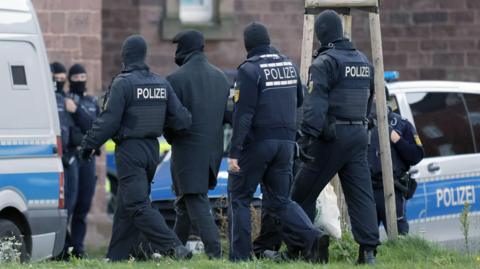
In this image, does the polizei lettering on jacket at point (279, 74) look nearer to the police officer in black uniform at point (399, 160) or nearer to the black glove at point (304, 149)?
the black glove at point (304, 149)

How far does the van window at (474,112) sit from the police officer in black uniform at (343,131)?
3521mm

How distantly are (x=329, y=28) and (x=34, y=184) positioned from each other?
3083 mm

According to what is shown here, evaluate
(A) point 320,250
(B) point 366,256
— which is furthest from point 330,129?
(B) point 366,256

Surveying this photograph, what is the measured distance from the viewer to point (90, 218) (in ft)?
66.7

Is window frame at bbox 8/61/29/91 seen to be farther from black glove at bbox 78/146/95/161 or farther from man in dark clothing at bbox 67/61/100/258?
man in dark clothing at bbox 67/61/100/258

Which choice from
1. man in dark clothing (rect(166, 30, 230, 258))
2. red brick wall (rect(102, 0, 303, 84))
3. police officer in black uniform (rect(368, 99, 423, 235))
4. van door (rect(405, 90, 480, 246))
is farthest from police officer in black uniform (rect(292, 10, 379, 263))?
red brick wall (rect(102, 0, 303, 84))

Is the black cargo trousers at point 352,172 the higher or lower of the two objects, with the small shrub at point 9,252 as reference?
higher

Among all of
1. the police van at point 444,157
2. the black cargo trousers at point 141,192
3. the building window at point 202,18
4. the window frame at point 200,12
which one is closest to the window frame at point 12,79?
the black cargo trousers at point 141,192

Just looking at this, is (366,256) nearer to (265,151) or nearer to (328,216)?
(328,216)

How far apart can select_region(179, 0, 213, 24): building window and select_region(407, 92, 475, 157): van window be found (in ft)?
31.4

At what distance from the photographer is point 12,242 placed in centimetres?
1270

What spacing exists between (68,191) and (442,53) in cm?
1012

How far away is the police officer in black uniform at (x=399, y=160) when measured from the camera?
13398 millimetres

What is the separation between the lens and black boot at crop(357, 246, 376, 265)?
11.7 meters
